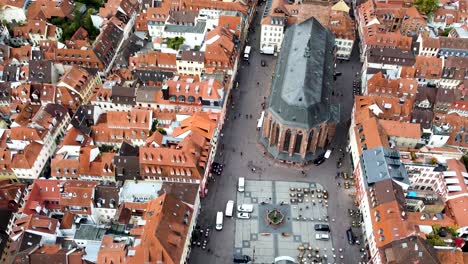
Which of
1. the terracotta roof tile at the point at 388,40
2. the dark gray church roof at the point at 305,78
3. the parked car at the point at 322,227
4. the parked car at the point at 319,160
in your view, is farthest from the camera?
the terracotta roof tile at the point at 388,40

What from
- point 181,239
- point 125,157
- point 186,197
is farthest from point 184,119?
point 181,239

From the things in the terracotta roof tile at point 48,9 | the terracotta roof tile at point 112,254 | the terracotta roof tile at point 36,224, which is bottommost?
the terracotta roof tile at point 112,254

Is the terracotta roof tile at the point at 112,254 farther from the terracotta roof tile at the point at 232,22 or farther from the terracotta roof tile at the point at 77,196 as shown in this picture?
the terracotta roof tile at the point at 232,22

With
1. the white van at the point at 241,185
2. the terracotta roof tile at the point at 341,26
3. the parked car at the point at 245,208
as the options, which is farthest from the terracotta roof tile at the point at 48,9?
the parked car at the point at 245,208

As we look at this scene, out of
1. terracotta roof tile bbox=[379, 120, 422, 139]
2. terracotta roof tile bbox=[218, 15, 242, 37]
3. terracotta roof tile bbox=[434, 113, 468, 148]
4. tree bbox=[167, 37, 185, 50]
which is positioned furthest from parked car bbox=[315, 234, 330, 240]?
tree bbox=[167, 37, 185, 50]

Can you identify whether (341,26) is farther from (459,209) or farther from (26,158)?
(26,158)
